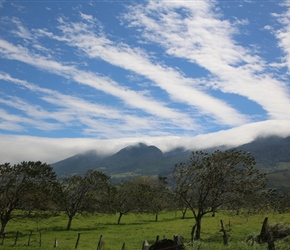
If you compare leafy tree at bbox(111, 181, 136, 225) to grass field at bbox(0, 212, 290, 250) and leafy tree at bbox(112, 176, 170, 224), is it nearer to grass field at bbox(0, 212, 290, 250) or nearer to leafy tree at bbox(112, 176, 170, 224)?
leafy tree at bbox(112, 176, 170, 224)

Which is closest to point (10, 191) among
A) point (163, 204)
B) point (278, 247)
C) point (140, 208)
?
point (278, 247)

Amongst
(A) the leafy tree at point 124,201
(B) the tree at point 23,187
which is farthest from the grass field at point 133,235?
(A) the leafy tree at point 124,201

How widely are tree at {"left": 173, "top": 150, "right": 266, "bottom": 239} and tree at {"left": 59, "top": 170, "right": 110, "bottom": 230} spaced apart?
140 ft

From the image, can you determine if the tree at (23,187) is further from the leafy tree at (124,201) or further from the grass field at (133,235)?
the leafy tree at (124,201)

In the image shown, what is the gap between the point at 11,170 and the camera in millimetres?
56094

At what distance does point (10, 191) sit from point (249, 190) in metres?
42.8

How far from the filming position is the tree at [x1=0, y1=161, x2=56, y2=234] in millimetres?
55281

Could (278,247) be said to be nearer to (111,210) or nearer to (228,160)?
(228,160)

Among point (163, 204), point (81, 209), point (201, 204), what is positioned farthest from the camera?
point (163, 204)

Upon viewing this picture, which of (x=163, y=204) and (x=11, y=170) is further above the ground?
(x=11, y=170)

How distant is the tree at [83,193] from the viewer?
7869 cm

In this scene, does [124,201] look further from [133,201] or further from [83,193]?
[83,193]

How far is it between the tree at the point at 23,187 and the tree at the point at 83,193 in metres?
17.8

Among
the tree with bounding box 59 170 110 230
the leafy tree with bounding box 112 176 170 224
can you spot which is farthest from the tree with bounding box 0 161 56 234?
the leafy tree with bounding box 112 176 170 224
